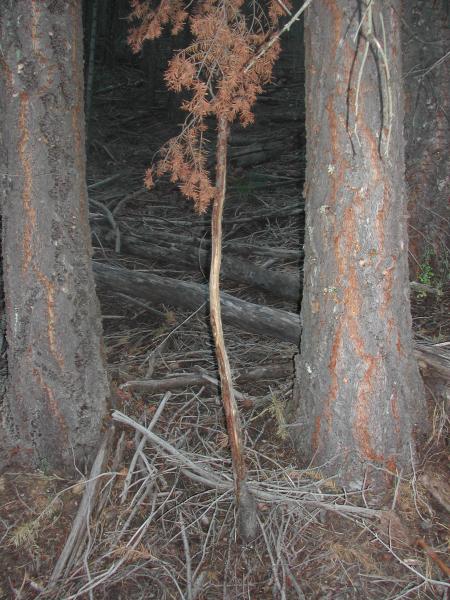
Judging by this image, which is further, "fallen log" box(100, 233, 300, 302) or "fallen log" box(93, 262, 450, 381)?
"fallen log" box(100, 233, 300, 302)

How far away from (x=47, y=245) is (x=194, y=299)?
1.76 metres

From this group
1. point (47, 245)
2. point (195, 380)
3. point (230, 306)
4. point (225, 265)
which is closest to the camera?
point (47, 245)

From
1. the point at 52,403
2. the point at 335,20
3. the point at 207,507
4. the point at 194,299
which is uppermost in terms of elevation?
the point at 335,20

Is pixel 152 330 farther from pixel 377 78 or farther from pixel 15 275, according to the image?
pixel 377 78

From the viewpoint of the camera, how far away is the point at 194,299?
4227 mm

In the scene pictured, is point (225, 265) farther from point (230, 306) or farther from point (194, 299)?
point (230, 306)

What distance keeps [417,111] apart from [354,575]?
331cm

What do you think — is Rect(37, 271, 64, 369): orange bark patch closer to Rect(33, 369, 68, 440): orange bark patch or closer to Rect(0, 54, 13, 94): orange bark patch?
Rect(33, 369, 68, 440): orange bark patch

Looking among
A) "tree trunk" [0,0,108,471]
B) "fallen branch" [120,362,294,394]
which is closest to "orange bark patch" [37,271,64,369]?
"tree trunk" [0,0,108,471]

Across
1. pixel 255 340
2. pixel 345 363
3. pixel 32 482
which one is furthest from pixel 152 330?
pixel 345 363

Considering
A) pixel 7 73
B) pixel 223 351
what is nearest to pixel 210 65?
pixel 7 73

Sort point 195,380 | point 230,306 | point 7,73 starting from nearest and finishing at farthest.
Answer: point 7,73
point 195,380
point 230,306

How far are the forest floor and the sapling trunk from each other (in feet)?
0.44

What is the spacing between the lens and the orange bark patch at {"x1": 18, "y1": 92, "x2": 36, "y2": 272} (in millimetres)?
2484
